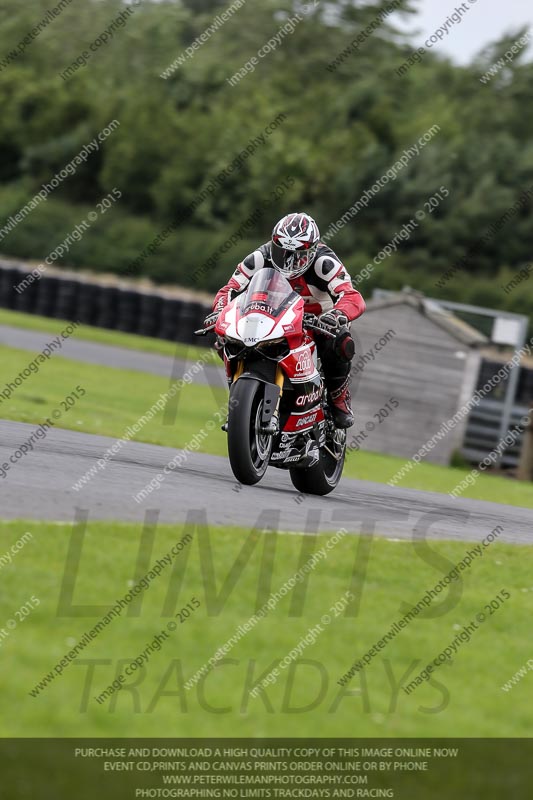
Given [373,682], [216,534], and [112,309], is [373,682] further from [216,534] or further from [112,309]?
[112,309]

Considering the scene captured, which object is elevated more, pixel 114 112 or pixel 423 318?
pixel 423 318

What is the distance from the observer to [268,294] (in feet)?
30.0

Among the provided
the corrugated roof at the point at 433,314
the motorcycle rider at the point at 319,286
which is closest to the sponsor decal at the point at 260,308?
the motorcycle rider at the point at 319,286

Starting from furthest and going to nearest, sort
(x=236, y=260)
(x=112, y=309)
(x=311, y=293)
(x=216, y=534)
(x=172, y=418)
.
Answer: (x=236, y=260), (x=112, y=309), (x=172, y=418), (x=311, y=293), (x=216, y=534)

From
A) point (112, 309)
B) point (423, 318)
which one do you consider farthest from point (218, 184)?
point (423, 318)

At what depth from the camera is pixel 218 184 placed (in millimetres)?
48188

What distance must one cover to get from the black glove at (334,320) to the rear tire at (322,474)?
44.3 inches

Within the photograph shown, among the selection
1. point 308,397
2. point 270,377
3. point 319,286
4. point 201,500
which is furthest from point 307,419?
point 201,500

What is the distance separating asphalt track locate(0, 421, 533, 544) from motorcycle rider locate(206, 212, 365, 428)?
0.96 metres

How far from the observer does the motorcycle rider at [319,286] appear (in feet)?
30.8

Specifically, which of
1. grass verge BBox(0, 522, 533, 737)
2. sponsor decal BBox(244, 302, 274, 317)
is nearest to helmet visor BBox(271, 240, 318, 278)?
sponsor decal BBox(244, 302, 274, 317)

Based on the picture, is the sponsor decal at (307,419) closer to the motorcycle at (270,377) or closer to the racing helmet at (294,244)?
the motorcycle at (270,377)

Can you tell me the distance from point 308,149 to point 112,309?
21143 mm

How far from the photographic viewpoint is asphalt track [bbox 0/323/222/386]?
2500cm
